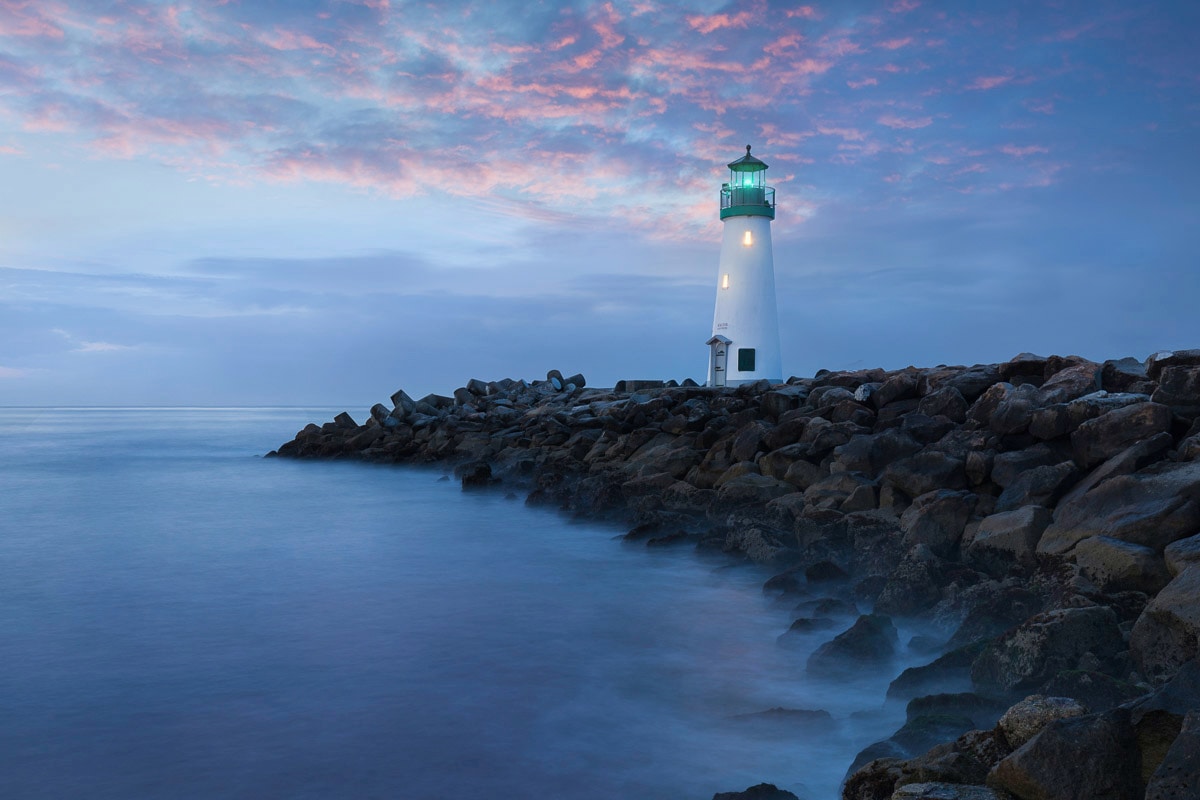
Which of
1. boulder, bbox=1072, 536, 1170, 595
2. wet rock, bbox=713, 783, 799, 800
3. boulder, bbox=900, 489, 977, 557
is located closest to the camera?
wet rock, bbox=713, 783, 799, 800

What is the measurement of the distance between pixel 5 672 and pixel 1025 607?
5927 mm

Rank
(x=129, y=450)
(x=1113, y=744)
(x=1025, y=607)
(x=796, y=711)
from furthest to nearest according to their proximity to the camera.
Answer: (x=129, y=450) → (x=1025, y=607) → (x=796, y=711) → (x=1113, y=744)

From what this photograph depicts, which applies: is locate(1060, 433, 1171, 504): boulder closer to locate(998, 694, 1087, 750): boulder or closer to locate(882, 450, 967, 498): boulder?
locate(882, 450, 967, 498): boulder

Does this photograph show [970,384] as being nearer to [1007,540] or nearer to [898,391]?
[898,391]

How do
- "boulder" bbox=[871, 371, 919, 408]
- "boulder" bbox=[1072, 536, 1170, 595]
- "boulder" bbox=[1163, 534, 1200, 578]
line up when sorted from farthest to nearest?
"boulder" bbox=[871, 371, 919, 408], "boulder" bbox=[1072, 536, 1170, 595], "boulder" bbox=[1163, 534, 1200, 578]

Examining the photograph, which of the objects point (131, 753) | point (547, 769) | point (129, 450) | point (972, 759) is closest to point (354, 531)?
point (131, 753)

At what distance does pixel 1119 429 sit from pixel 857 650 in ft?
8.52

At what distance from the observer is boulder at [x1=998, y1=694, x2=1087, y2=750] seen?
8.62 ft

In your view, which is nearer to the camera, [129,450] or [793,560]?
[793,560]

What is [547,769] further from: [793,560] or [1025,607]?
[793,560]

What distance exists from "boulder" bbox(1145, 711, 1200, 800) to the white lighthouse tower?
725 inches

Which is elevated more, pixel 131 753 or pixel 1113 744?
pixel 1113 744

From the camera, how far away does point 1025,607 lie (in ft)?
15.4

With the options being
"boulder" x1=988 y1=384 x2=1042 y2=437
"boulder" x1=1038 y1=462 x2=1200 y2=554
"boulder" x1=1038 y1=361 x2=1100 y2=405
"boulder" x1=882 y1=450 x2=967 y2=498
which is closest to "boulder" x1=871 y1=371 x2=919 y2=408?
"boulder" x1=1038 y1=361 x2=1100 y2=405
